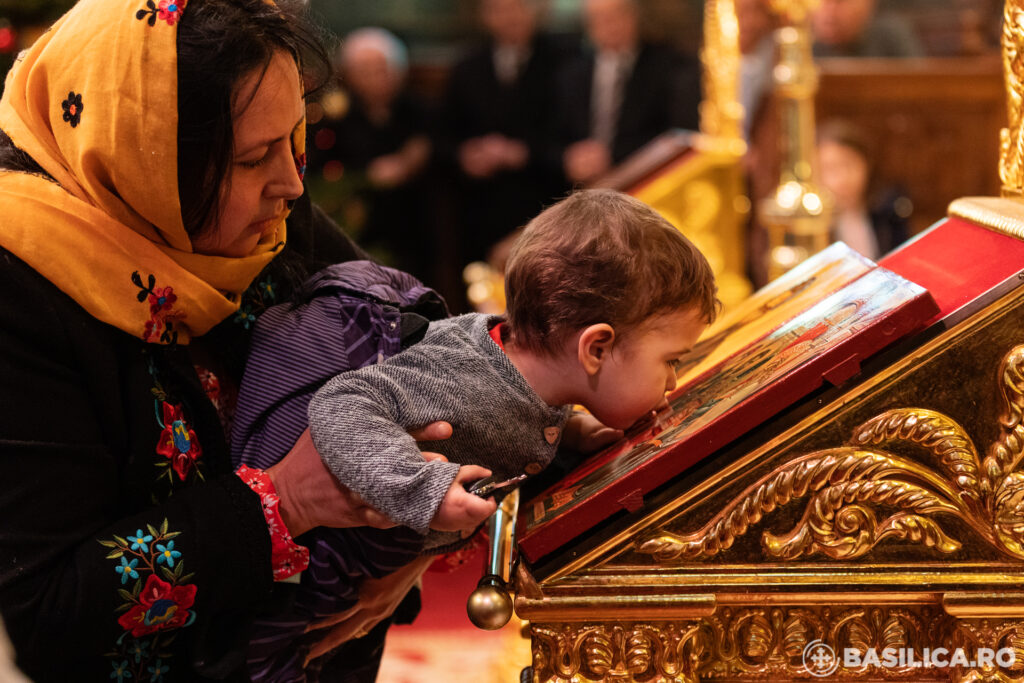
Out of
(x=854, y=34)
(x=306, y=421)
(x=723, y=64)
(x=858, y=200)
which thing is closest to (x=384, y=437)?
(x=306, y=421)

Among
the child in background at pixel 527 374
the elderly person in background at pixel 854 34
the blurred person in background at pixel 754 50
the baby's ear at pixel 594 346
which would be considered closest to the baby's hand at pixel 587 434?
the child in background at pixel 527 374

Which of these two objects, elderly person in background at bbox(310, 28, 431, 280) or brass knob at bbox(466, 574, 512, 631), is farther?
elderly person in background at bbox(310, 28, 431, 280)

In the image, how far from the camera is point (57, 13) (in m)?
3.48

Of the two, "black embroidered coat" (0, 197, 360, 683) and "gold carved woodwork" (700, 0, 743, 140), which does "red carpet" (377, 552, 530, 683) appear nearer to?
"black embroidered coat" (0, 197, 360, 683)

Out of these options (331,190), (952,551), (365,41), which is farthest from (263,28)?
(365,41)

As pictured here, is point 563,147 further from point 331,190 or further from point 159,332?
point 159,332

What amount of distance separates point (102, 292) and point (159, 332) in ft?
0.29

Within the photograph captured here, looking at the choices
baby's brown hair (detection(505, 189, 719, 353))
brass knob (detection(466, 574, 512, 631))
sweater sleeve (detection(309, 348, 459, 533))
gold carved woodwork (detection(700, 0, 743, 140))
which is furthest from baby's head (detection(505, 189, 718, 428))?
gold carved woodwork (detection(700, 0, 743, 140))

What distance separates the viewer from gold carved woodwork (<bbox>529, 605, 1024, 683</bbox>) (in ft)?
4.02

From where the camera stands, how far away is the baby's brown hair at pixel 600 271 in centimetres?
130

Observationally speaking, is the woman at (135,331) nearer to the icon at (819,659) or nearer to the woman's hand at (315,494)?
the woman's hand at (315,494)

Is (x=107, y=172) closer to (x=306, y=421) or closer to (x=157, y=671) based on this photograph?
(x=306, y=421)

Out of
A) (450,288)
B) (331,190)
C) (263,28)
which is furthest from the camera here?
(450,288)

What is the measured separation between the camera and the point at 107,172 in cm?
132
